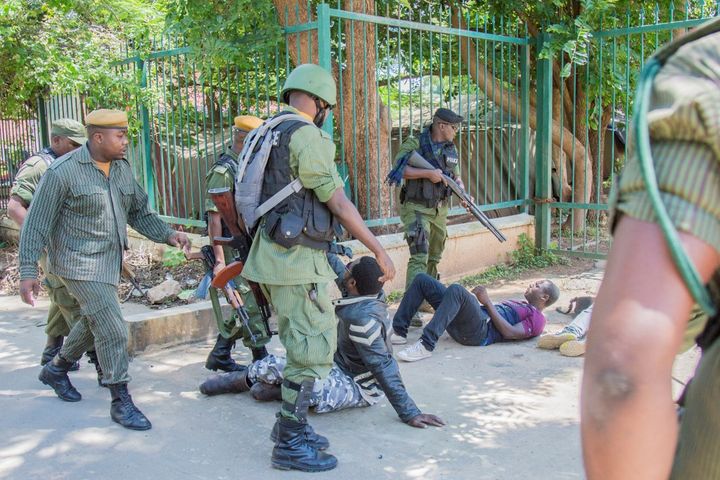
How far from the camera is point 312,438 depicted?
353 centimetres

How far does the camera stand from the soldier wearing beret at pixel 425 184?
6218 mm

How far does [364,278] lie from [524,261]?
454 centimetres

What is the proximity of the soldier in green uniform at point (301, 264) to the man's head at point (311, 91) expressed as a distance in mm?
116

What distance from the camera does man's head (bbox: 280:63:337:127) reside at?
3.57 metres

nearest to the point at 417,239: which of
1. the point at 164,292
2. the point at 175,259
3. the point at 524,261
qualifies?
the point at 164,292

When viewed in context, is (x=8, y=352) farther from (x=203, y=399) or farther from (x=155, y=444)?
(x=155, y=444)

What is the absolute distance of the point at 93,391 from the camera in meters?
4.52

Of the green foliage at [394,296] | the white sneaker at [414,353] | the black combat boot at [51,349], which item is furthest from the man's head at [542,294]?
the black combat boot at [51,349]

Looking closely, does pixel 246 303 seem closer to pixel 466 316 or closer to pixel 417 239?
pixel 466 316

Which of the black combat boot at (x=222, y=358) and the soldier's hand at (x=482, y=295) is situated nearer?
the black combat boot at (x=222, y=358)

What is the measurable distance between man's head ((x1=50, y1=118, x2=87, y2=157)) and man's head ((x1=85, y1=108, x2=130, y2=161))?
55.2 inches

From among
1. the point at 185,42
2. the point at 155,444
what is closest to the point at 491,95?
the point at 185,42

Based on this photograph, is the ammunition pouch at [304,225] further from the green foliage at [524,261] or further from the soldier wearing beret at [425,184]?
the green foliage at [524,261]

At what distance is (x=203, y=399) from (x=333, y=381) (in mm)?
851
